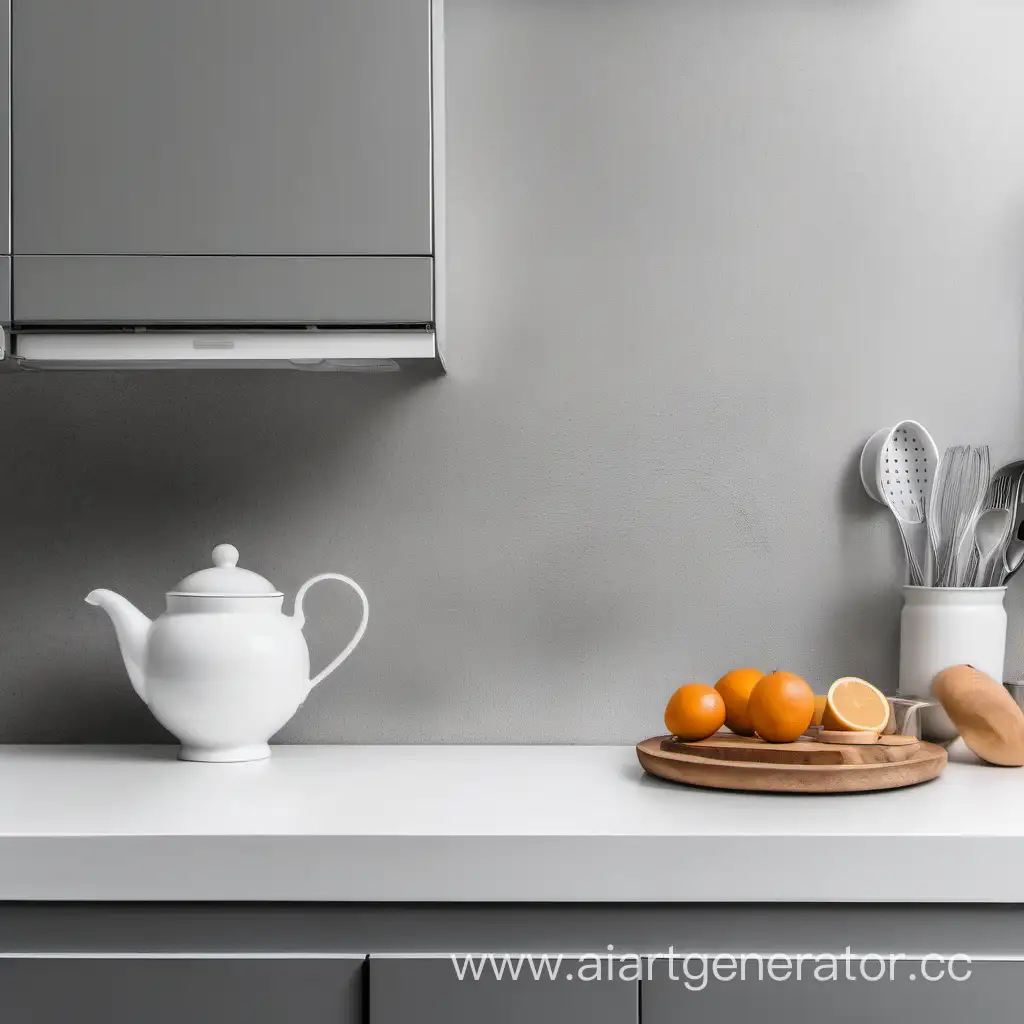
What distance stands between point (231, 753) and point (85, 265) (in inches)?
25.5

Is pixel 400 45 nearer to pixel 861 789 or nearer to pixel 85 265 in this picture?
pixel 85 265

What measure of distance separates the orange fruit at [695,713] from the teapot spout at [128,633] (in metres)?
0.69

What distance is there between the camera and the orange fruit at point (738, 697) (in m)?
1.38

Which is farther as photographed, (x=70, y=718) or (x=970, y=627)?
(x=70, y=718)

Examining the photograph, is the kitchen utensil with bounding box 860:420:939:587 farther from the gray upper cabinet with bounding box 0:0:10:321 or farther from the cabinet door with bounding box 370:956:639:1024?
the gray upper cabinet with bounding box 0:0:10:321

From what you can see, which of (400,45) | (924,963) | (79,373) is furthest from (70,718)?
(924,963)

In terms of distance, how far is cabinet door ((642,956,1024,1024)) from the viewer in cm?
102

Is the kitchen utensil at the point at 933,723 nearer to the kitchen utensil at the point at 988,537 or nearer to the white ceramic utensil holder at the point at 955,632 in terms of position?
the white ceramic utensil holder at the point at 955,632

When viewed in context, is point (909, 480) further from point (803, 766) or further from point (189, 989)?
point (189, 989)

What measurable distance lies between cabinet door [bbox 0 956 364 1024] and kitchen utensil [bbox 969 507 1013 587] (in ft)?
3.46

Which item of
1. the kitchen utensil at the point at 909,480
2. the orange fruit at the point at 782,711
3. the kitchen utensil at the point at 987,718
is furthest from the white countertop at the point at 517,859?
the kitchen utensil at the point at 909,480

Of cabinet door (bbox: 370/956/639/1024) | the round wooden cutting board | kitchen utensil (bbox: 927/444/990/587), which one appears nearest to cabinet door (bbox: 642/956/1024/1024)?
cabinet door (bbox: 370/956/639/1024)

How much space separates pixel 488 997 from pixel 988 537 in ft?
3.29

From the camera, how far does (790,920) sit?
104 cm
